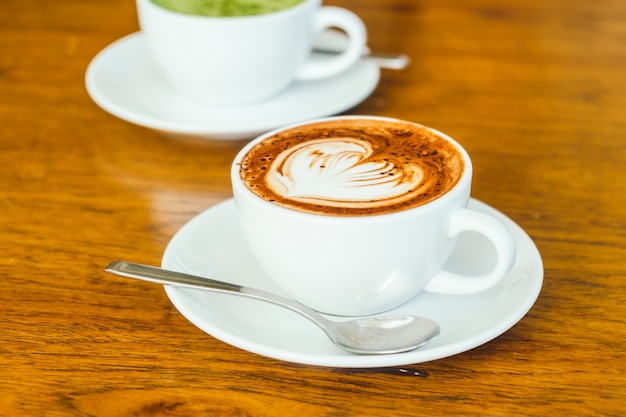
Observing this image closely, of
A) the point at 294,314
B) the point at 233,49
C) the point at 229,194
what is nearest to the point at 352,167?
the point at 294,314

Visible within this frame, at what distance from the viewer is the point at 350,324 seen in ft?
2.31

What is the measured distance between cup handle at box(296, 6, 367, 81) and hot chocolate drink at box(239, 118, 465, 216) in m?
0.39

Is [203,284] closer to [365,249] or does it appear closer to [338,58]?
[365,249]

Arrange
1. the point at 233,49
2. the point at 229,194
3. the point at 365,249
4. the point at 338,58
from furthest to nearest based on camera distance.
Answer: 1. the point at 338,58
2. the point at 233,49
3. the point at 229,194
4. the point at 365,249

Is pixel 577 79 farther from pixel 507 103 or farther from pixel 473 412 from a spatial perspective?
pixel 473 412

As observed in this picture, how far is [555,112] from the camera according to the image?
1193mm

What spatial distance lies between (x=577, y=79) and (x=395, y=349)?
0.78 metres

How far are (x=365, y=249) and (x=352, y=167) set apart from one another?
0.39 feet

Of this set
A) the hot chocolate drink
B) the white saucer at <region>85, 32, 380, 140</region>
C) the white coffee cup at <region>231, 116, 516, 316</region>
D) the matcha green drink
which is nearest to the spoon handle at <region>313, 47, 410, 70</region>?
the white saucer at <region>85, 32, 380, 140</region>

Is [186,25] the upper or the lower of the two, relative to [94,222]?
upper

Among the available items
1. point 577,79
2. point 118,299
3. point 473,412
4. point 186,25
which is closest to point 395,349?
point 473,412

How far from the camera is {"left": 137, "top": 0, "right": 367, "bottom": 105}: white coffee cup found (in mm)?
1131

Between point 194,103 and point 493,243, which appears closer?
point 493,243

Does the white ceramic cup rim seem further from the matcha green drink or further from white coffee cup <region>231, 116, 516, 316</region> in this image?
white coffee cup <region>231, 116, 516, 316</region>
